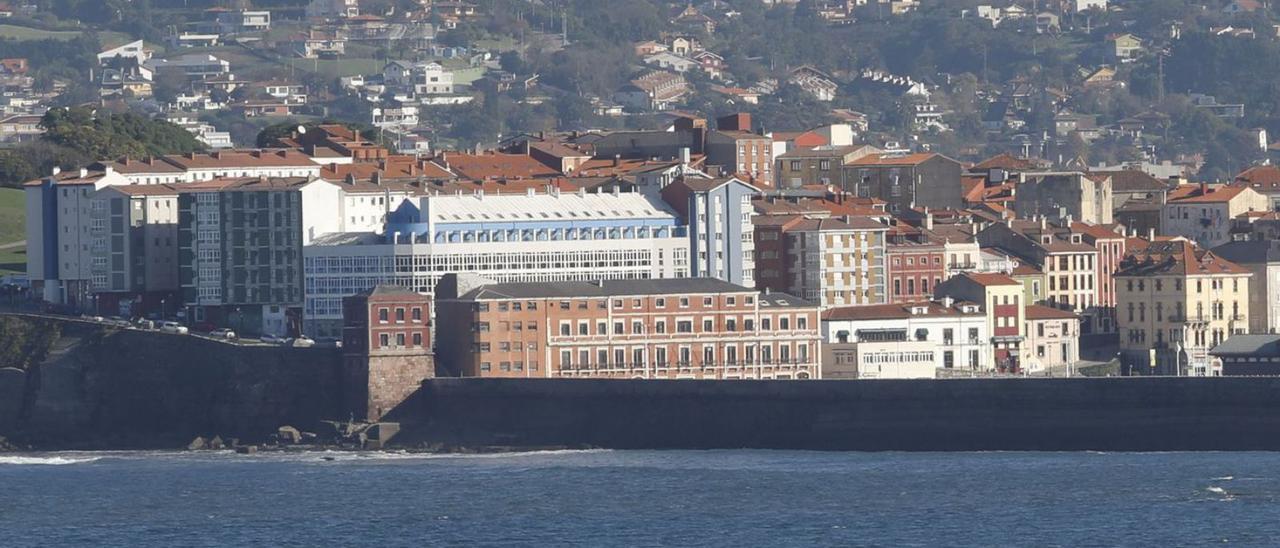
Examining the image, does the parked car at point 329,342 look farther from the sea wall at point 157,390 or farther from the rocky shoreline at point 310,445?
the rocky shoreline at point 310,445

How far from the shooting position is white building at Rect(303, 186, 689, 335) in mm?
113062

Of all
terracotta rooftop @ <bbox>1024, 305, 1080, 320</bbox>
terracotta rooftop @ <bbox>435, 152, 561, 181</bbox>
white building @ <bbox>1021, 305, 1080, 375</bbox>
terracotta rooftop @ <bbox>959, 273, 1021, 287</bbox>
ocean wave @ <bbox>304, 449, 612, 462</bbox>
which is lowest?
ocean wave @ <bbox>304, 449, 612, 462</bbox>

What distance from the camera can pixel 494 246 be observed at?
113938 mm

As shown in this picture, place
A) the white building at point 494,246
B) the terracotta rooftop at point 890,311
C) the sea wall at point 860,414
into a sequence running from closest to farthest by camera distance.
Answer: the sea wall at point 860,414 → the terracotta rooftop at point 890,311 → the white building at point 494,246

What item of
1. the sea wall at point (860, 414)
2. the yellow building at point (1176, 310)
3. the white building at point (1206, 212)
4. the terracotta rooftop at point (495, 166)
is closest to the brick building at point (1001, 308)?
the yellow building at point (1176, 310)

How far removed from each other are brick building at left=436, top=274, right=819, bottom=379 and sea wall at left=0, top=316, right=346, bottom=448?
4177 mm

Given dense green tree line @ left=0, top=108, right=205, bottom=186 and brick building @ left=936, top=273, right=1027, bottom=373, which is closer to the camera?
brick building @ left=936, top=273, right=1027, bottom=373

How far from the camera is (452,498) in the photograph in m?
91.6

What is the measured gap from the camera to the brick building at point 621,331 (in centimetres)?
10631

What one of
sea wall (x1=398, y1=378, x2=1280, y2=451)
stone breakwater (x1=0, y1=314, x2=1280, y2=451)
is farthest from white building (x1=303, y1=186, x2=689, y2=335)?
sea wall (x1=398, y1=378, x2=1280, y2=451)

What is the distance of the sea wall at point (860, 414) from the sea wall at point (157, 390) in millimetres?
4398

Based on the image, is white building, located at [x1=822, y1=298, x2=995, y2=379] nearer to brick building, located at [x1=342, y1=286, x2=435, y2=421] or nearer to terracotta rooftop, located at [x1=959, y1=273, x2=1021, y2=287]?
terracotta rooftop, located at [x1=959, y1=273, x2=1021, y2=287]

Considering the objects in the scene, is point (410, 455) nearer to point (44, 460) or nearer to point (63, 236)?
point (44, 460)

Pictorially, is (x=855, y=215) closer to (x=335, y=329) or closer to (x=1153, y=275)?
(x=1153, y=275)
